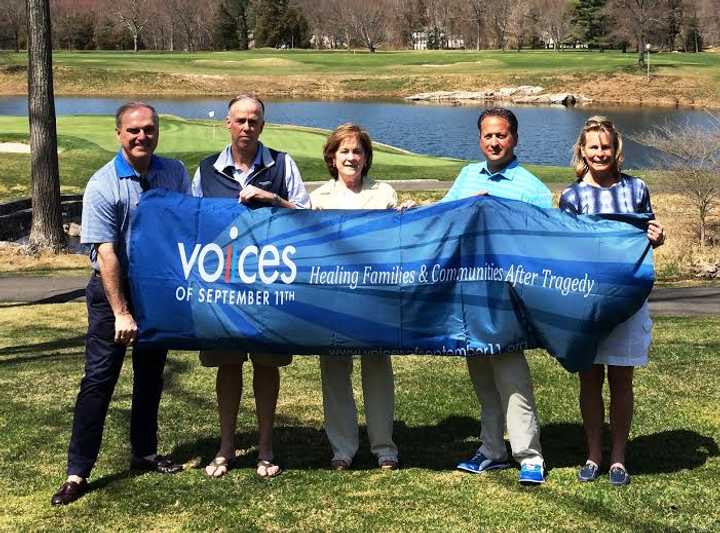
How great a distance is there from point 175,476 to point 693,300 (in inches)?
391

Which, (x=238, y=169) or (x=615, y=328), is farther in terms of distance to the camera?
(x=238, y=169)

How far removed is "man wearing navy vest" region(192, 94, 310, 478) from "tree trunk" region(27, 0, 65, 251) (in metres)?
12.8

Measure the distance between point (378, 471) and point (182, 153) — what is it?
75.1 ft

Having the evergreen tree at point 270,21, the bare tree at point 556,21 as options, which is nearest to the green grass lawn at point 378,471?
the bare tree at point 556,21

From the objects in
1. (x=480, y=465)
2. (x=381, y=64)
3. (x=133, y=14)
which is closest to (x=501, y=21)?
(x=381, y=64)

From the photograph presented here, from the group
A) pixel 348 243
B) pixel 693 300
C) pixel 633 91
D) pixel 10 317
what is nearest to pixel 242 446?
pixel 348 243

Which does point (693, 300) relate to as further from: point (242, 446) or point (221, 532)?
point (221, 532)

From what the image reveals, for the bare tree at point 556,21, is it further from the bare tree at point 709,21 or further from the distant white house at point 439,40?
the distant white house at point 439,40

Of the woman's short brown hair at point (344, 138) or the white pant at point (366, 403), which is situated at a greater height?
the woman's short brown hair at point (344, 138)

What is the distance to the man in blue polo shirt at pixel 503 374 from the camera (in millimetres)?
5070

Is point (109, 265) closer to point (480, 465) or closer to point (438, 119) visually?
point (480, 465)

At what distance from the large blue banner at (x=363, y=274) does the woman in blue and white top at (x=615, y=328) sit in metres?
0.13

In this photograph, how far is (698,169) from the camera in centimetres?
2236

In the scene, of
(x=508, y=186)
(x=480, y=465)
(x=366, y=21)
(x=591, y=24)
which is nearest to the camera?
(x=508, y=186)
